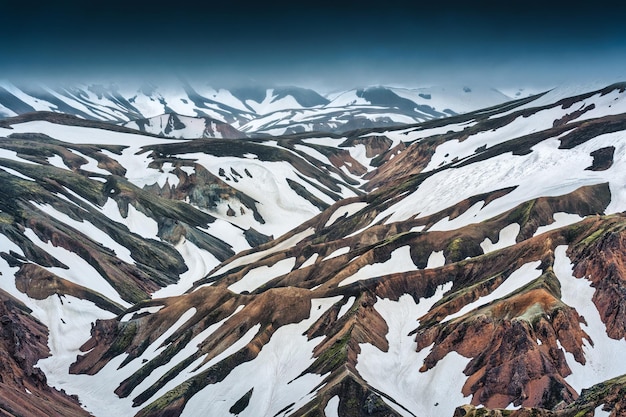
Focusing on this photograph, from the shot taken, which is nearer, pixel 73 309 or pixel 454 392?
pixel 454 392

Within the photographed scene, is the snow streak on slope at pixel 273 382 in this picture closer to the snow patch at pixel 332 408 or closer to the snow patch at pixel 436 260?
the snow patch at pixel 332 408

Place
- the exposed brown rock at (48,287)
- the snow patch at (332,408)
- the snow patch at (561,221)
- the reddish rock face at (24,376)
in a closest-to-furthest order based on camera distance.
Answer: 1. the snow patch at (332,408)
2. the reddish rock face at (24,376)
3. the snow patch at (561,221)
4. the exposed brown rock at (48,287)

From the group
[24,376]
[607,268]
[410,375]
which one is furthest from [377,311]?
[24,376]

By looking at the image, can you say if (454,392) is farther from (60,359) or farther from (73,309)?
(73,309)

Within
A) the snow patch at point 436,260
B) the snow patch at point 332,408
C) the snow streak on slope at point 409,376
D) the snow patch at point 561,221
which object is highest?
the snow patch at point 561,221

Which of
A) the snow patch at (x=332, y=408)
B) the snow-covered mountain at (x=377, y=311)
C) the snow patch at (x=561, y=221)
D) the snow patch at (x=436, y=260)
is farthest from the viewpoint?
the snow patch at (x=561, y=221)

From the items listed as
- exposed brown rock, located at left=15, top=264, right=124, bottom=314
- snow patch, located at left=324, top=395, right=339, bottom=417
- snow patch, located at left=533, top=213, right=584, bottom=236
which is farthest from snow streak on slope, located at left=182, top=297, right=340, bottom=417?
exposed brown rock, located at left=15, top=264, right=124, bottom=314

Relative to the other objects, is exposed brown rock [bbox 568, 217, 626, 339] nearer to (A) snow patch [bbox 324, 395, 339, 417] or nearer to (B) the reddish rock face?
(A) snow patch [bbox 324, 395, 339, 417]

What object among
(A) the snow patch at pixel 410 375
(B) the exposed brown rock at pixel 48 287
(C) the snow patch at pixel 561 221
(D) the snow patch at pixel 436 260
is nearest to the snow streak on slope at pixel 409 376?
(A) the snow patch at pixel 410 375

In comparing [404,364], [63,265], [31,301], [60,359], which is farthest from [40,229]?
[404,364]

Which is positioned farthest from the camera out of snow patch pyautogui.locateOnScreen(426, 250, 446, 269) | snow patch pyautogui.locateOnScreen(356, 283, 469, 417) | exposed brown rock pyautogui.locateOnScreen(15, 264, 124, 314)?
exposed brown rock pyautogui.locateOnScreen(15, 264, 124, 314)

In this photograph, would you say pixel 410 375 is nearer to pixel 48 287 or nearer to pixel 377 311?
pixel 377 311
